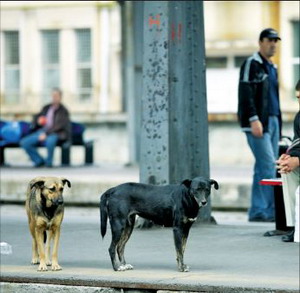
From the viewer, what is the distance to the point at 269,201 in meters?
17.8

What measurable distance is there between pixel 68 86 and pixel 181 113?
100ft

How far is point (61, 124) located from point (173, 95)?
12636 mm

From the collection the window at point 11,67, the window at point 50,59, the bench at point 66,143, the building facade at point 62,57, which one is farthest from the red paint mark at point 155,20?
the window at point 11,67

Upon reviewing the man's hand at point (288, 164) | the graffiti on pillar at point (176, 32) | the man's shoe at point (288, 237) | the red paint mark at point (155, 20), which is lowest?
the man's shoe at point (288, 237)

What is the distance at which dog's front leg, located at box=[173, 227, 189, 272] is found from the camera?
12391 millimetres

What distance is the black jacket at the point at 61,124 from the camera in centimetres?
2858

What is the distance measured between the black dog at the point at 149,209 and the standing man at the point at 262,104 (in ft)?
16.2

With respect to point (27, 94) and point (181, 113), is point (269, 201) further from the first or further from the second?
point (27, 94)

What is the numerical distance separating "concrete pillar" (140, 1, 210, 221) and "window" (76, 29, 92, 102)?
29716 millimetres

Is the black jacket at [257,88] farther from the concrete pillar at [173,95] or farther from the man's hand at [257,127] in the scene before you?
the concrete pillar at [173,95]

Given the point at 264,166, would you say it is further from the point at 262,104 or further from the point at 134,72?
the point at 134,72

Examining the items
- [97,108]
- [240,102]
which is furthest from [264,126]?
[97,108]

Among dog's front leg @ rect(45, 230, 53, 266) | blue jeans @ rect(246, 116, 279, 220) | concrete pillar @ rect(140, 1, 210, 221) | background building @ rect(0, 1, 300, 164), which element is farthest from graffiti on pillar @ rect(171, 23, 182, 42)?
background building @ rect(0, 1, 300, 164)

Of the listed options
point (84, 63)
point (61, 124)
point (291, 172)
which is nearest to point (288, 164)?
point (291, 172)
